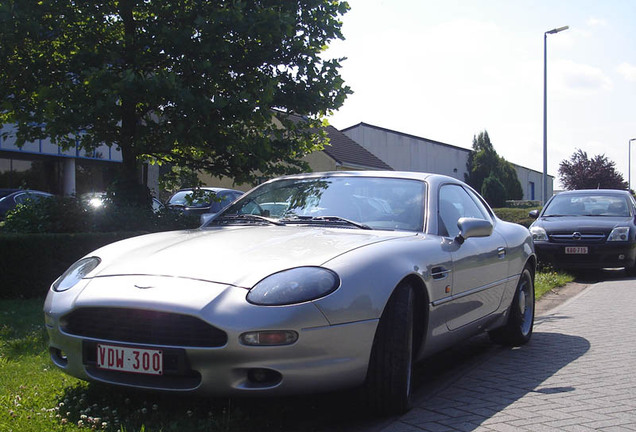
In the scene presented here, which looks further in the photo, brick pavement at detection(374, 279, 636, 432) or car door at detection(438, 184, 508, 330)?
car door at detection(438, 184, 508, 330)

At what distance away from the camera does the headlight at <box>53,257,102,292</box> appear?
3.78 metres

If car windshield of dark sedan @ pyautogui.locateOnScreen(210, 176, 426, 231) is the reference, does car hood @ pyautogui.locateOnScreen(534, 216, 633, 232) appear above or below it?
below

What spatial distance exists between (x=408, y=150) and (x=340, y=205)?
153 ft

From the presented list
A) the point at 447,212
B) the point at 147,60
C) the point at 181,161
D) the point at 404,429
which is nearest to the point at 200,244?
the point at 404,429

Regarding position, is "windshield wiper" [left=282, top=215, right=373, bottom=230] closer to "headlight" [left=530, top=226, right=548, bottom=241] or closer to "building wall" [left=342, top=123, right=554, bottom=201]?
"headlight" [left=530, top=226, right=548, bottom=241]

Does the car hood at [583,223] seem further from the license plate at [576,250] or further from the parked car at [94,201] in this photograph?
the parked car at [94,201]

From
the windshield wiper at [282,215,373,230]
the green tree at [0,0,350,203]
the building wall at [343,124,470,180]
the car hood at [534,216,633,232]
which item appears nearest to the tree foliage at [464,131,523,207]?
the building wall at [343,124,470,180]

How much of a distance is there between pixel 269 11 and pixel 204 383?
263 inches

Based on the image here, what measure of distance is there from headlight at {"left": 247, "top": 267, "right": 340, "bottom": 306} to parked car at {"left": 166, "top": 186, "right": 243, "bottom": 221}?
380 cm

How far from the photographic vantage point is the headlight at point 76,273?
3.78 m

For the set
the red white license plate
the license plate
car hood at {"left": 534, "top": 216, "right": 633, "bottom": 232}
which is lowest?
the license plate

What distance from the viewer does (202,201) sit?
11.2 meters

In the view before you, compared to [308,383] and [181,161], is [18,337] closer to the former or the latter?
[308,383]

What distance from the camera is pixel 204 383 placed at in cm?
322
